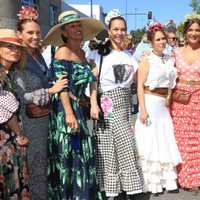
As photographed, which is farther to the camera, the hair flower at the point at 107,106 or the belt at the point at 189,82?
the belt at the point at 189,82

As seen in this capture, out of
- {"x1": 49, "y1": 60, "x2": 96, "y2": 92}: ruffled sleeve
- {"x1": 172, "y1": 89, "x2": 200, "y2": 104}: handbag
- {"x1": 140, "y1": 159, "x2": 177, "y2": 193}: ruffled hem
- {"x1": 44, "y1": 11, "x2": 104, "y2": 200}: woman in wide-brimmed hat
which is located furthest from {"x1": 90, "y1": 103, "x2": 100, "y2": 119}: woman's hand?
{"x1": 172, "y1": 89, "x2": 200, "y2": 104}: handbag

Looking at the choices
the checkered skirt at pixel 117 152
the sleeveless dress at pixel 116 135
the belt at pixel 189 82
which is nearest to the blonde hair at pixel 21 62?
the sleeveless dress at pixel 116 135

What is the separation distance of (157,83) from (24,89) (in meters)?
1.58

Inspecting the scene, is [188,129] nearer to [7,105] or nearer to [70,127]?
[70,127]

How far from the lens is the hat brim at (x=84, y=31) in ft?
11.4

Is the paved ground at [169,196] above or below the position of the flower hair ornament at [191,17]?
below

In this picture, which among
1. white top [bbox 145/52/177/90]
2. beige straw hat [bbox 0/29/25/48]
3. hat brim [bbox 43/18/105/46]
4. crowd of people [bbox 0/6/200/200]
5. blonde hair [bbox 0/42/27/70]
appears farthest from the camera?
white top [bbox 145/52/177/90]

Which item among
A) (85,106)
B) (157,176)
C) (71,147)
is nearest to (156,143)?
(157,176)

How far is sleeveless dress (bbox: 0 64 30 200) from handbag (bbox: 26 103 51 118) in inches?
14.3

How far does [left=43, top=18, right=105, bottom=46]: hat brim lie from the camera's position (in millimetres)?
3479

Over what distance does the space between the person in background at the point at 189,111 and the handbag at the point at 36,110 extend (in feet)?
5.64

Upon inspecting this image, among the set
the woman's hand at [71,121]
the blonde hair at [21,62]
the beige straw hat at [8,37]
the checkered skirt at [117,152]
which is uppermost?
the beige straw hat at [8,37]

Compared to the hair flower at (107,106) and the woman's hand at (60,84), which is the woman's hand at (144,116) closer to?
the hair flower at (107,106)

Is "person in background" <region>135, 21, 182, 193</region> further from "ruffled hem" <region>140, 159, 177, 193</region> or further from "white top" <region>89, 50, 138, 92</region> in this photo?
"white top" <region>89, 50, 138, 92</region>
